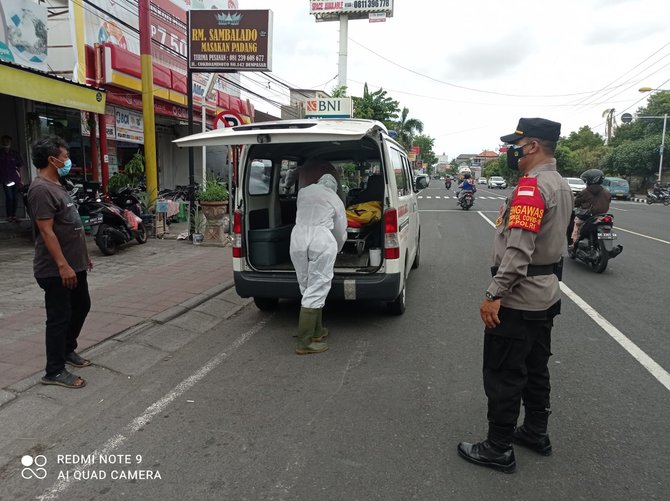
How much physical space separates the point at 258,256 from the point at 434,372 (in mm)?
2426

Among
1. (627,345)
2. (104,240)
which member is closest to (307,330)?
(627,345)

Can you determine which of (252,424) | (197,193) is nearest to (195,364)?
(252,424)

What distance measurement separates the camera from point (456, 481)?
272 centimetres

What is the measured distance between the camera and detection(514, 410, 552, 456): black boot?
9.83 feet

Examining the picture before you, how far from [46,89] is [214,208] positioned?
3.45m

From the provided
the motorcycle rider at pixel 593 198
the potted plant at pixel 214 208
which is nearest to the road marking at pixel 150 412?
the potted plant at pixel 214 208

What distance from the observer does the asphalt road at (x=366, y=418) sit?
8.83 feet

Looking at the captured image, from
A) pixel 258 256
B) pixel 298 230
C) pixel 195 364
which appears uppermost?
pixel 298 230

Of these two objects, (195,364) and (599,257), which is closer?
(195,364)

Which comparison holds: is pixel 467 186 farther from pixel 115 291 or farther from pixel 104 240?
pixel 115 291

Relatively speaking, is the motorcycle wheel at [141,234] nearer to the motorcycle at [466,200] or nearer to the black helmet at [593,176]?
the black helmet at [593,176]

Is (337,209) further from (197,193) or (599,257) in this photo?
(197,193)

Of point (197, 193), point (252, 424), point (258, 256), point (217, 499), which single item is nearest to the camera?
point (217, 499)

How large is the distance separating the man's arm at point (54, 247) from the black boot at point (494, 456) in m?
3.04
